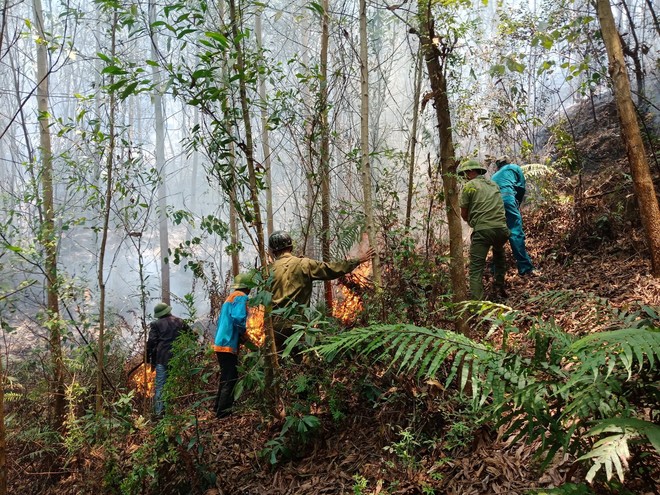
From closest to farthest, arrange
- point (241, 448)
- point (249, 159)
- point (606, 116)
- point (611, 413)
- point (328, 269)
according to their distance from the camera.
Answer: point (611, 413) → point (249, 159) → point (241, 448) → point (328, 269) → point (606, 116)

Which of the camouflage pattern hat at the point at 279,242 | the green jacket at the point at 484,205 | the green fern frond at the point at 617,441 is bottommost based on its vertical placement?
the green fern frond at the point at 617,441

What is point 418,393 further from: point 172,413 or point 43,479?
point 43,479

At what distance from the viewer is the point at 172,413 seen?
3.80m

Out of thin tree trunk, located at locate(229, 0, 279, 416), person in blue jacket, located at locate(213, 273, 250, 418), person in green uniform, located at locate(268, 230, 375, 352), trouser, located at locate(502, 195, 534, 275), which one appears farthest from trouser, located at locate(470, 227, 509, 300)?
thin tree trunk, located at locate(229, 0, 279, 416)

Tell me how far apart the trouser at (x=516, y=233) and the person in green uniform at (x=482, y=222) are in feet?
1.93

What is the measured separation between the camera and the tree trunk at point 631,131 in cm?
462

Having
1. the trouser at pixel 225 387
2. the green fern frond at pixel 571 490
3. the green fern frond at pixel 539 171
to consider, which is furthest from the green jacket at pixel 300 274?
the green fern frond at pixel 539 171

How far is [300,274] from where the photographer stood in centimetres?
440

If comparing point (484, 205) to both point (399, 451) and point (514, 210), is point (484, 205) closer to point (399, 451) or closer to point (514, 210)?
point (514, 210)

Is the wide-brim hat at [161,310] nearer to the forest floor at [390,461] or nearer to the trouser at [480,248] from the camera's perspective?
the forest floor at [390,461]

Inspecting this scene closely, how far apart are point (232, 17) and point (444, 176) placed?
→ 2.16 m

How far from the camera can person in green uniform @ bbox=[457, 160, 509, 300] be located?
5656mm

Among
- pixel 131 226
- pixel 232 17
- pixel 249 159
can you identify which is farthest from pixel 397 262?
pixel 131 226

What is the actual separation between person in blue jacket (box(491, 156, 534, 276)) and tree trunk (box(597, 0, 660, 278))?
1.73 m
